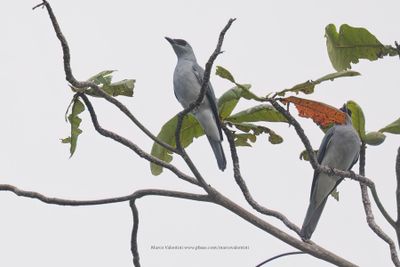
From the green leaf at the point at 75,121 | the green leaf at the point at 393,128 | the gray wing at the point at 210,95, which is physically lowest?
the green leaf at the point at 75,121

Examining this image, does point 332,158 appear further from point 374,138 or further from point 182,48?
point 374,138

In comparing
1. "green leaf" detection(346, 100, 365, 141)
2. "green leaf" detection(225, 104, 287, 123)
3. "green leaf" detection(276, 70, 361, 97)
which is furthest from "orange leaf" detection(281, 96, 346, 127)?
"green leaf" detection(346, 100, 365, 141)

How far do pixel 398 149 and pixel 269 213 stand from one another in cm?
93

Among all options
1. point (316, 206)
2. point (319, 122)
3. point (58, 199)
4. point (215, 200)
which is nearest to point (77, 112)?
point (58, 199)

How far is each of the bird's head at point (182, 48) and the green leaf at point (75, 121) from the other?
365cm

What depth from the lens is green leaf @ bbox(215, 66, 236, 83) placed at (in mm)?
4898

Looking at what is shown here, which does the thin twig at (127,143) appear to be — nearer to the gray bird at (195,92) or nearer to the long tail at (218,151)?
the gray bird at (195,92)

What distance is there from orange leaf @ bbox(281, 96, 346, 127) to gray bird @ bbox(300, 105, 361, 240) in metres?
2.19

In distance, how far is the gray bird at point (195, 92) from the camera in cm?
655

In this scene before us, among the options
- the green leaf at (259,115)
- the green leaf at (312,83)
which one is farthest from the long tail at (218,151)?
the green leaf at (312,83)

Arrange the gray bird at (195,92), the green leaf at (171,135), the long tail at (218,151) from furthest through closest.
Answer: the long tail at (218,151) → the gray bird at (195,92) → the green leaf at (171,135)

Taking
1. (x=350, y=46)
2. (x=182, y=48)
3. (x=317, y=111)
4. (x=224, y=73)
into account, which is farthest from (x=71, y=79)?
(x=182, y=48)

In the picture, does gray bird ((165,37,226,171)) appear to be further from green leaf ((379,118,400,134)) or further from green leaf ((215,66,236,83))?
green leaf ((379,118,400,134))

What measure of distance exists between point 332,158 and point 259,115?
295 cm
